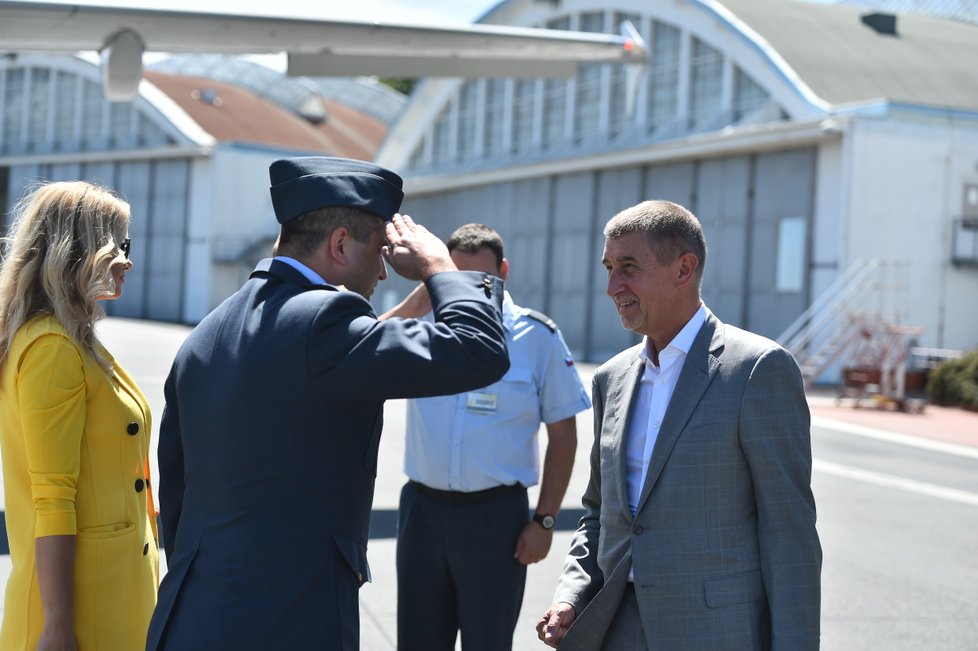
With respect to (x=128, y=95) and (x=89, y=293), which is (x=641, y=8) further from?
(x=89, y=293)

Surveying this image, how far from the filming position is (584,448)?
13656 mm

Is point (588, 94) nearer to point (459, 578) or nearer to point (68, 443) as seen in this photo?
point (459, 578)

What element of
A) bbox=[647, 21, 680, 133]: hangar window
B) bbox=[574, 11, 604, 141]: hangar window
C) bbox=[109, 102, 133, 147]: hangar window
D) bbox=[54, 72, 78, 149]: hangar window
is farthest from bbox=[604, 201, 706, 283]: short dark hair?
bbox=[54, 72, 78, 149]: hangar window

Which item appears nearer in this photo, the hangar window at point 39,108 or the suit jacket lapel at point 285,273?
the suit jacket lapel at point 285,273

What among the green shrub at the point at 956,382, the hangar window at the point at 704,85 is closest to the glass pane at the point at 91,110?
the hangar window at the point at 704,85

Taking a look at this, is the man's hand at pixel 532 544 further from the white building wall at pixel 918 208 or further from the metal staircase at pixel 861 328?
the white building wall at pixel 918 208

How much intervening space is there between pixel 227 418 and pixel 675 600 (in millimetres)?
1258

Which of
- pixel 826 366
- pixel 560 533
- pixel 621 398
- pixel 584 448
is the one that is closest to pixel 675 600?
pixel 621 398

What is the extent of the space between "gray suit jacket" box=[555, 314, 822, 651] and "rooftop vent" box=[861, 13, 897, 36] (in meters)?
31.7

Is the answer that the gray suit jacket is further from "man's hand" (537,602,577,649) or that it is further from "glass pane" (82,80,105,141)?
"glass pane" (82,80,105,141)

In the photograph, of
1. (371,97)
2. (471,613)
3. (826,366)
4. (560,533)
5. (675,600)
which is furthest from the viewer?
(371,97)

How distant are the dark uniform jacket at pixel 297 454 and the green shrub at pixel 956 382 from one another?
2073 centimetres

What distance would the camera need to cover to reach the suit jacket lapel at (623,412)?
3.13 m

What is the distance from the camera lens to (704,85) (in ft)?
98.3
